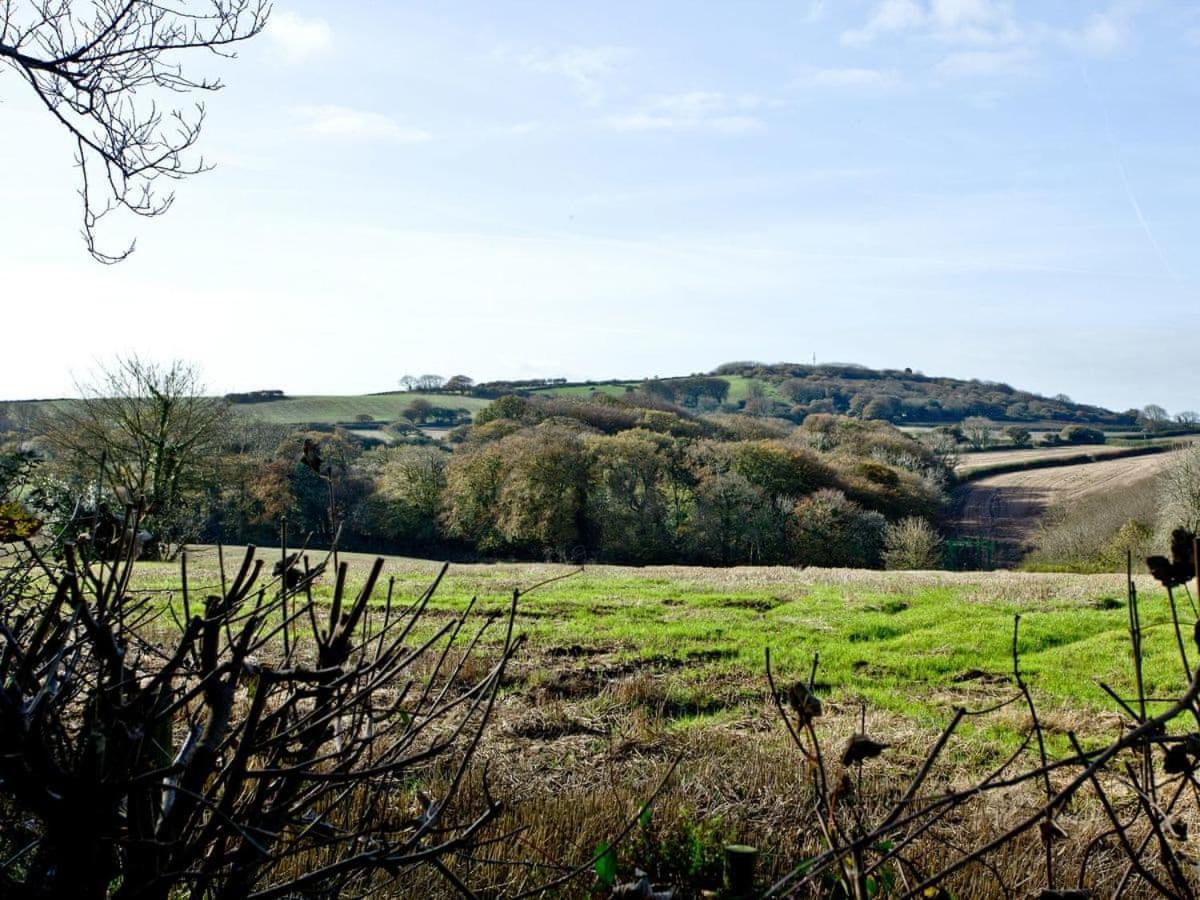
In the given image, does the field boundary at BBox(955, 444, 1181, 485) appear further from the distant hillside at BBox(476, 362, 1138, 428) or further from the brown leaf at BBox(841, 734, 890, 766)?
the brown leaf at BBox(841, 734, 890, 766)

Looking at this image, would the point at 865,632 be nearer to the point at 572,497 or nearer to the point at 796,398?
the point at 572,497

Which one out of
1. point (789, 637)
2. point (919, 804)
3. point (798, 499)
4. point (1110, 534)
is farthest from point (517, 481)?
point (919, 804)

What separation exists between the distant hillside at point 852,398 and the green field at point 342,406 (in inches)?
310

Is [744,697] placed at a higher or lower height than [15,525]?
lower

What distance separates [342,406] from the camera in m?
95.9

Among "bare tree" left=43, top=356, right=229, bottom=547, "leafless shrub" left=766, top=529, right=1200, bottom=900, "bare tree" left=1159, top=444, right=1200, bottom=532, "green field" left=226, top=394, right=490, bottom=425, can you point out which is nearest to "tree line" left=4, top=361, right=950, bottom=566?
"bare tree" left=43, top=356, right=229, bottom=547

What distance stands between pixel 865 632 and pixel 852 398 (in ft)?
352

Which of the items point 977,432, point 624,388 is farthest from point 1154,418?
point 624,388

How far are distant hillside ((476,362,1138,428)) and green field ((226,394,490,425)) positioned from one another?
7.88 meters

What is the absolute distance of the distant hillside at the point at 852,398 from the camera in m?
113

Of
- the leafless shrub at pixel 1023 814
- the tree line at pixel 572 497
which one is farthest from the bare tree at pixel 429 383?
the leafless shrub at pixel 1023 814

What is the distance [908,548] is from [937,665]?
106ft

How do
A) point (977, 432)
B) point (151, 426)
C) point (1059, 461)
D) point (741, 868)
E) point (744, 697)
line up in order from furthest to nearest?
1. point (977, 432)
2. point (1059, 461)
3. point (151, 426)
4. point (744, 697)
5. point (741, 868)

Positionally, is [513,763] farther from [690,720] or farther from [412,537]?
[412,537]
